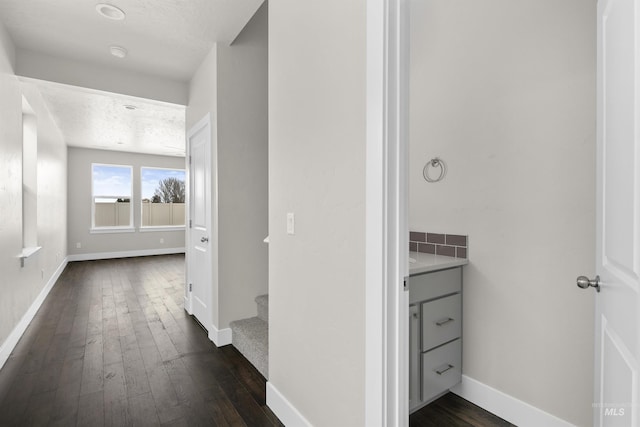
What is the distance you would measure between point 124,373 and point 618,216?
2.92 m

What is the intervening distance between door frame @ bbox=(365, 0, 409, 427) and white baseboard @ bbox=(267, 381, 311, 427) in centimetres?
60

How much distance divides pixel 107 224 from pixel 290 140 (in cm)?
773

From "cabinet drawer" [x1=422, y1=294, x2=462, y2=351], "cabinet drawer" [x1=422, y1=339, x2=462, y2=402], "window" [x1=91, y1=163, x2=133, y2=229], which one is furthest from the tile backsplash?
"window" [x1=91, y1=163, x2=133, y2=229]

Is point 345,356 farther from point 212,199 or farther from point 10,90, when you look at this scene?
point 10,90

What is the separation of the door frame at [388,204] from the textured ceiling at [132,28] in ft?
5.24

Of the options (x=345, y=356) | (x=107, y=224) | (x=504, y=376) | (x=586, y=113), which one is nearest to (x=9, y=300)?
(x=345, y=356)

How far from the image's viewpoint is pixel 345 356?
1.35 meters

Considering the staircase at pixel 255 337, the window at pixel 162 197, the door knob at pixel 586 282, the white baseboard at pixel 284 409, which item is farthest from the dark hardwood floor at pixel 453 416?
the window at pixel 162 197

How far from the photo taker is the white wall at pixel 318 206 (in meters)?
1.29

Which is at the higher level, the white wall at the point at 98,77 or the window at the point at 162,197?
the white wall at the point at 98,77

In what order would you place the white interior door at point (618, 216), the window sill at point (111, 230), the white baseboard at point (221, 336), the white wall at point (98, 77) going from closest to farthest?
the white interior door at point (618, 216) < the white baseboard at point (221, 336) < the white wall at point (98, 77) < the window sill at point (111, 230)

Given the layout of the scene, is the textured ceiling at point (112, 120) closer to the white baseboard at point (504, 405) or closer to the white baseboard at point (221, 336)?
the white baseboard at point (221, 336)

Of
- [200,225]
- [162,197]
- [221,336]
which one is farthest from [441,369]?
[162,197]

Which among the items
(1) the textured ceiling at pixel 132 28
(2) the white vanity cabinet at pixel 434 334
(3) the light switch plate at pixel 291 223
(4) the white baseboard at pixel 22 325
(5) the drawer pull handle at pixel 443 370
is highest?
(1) the textured ceiling at pixel 132 28
